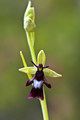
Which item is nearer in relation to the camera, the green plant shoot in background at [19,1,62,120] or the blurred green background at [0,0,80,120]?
the green plant shoot in background at [19,1,62,120]

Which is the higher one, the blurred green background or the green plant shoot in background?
the green plant shoot in background

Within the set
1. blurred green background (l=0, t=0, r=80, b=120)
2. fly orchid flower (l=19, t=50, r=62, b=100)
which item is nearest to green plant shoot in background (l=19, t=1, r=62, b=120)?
fly orchid flower (l=19, t=50, r=62, b=100)

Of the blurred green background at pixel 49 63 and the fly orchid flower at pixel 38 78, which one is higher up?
the fly orchid flower at pixel 38 78

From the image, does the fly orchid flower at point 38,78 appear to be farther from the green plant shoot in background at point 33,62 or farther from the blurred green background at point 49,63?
the blurred green background at point 49,63

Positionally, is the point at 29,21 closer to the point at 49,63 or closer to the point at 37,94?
the point at 37,94

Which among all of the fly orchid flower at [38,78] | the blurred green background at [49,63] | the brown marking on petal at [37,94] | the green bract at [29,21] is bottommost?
the blurred green background at [49,63]

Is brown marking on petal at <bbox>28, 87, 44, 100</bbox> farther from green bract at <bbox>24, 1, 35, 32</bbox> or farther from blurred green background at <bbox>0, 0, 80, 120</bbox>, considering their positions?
blurred green background at <bbox>0, 0, 80, 120</bbox>

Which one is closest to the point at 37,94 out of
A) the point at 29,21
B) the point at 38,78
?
the point at 38,78

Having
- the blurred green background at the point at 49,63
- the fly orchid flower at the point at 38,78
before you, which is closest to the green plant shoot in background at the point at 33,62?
the fly orchid flower at the point at 38,78
